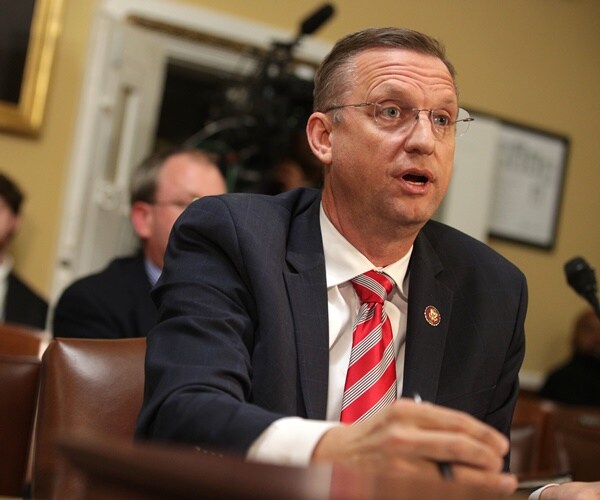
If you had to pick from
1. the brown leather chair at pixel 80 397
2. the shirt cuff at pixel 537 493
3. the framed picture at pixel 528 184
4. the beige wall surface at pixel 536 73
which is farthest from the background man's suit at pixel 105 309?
the framed picture at pixel 528 184

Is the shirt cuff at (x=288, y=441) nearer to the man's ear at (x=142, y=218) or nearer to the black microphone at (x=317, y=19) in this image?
the man's ear at (x=142, y=218)

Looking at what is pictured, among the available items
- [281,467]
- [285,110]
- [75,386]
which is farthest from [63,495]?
[285,110]

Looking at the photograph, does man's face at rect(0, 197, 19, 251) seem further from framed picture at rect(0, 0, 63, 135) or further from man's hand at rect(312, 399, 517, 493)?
man's hand at rect(312, 399, 517, 493)

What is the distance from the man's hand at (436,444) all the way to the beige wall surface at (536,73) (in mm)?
4201

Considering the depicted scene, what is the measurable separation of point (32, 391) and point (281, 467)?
1.05 metres

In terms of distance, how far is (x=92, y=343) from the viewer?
178cm

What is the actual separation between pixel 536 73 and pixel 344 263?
448 centimetres

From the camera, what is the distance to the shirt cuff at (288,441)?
1166 mm

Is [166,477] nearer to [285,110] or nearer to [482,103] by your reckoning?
[285,110]

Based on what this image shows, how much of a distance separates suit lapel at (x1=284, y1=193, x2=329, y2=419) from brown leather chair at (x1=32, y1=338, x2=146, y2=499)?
347 millimetres

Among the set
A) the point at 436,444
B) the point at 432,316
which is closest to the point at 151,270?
the point at 432,316

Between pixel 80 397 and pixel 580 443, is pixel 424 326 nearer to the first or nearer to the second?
pixel 80 397

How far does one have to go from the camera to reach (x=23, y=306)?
4.19 meters

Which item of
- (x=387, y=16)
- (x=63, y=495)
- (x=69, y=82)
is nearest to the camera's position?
(x=63, y=495)
